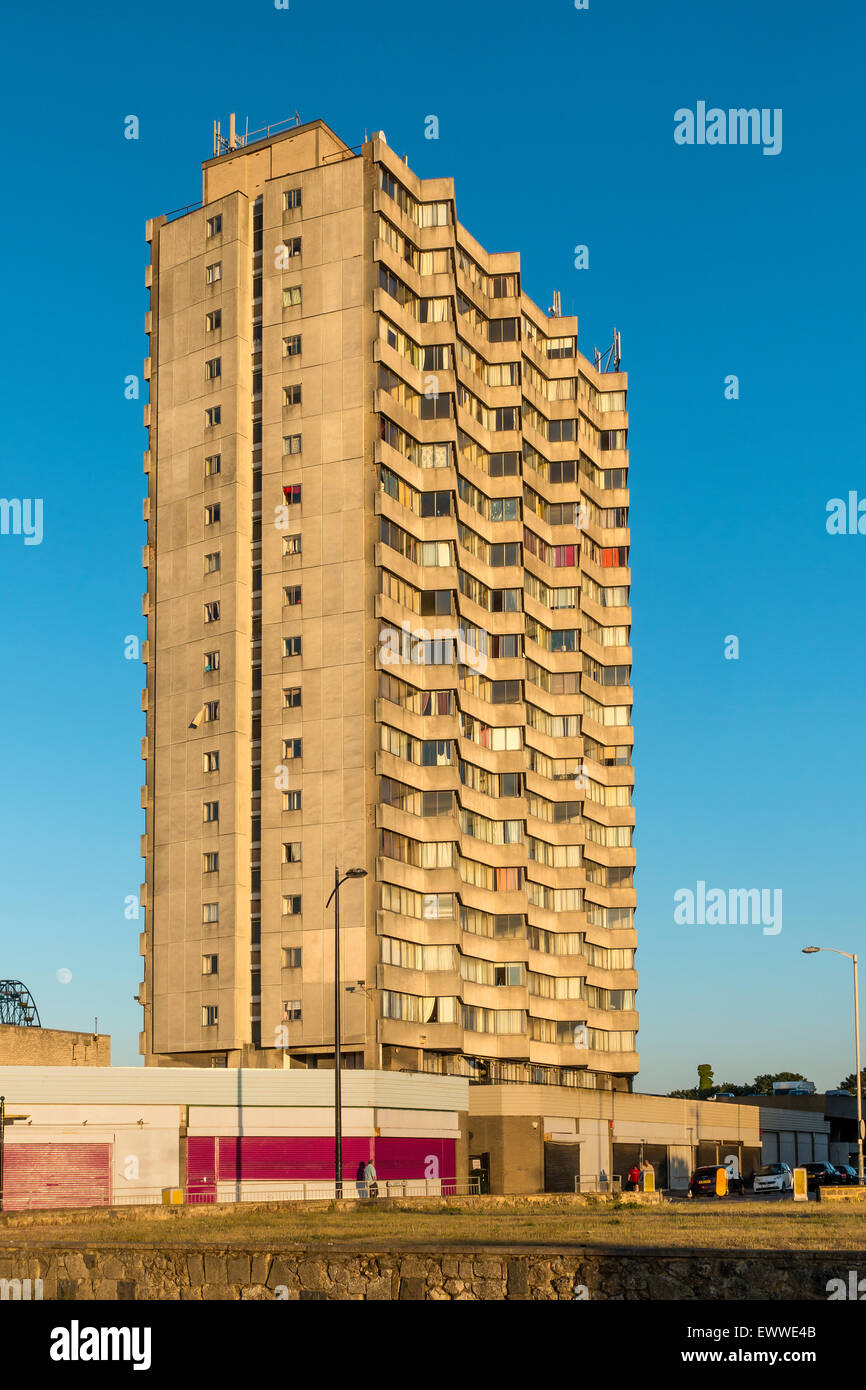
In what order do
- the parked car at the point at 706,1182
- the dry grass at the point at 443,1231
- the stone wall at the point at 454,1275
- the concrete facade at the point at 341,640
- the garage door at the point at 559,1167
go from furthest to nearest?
the garage door at the point at 559,1167 < the concrete facade at the point at 341,640 < the parked car at the point at 706,1182 < the dry grass at the point at 443,1231 < the stone wall at the point at 454,1275

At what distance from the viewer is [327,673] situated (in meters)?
91.9

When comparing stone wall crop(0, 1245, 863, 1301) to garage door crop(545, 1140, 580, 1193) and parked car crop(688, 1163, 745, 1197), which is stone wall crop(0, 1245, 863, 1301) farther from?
garage door crop(545, 1140, 580, 1193)

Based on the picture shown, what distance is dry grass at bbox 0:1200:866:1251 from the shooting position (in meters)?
20.1

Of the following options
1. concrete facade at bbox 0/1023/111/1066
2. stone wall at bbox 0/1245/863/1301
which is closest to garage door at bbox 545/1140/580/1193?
concrete facade at bbox 0/1023/111/1066

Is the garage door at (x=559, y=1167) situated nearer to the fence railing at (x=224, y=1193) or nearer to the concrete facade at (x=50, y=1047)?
the fence railing at (x=224, y=1193)

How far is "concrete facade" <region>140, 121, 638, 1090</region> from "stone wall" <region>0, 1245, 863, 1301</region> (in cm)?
6715

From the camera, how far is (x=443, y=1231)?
2398 cm

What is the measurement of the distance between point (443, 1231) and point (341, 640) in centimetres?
6901

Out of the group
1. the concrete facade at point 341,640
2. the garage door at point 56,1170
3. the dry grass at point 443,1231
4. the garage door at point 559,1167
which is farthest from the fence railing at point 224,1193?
the dry grass at point 443,1231

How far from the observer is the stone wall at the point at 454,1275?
1792cm

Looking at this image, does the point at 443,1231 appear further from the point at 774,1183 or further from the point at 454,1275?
the point at 774,1183

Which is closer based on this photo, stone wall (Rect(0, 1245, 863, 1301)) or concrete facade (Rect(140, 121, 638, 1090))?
stone wall (Rect(0, 1245, 863, 1301))

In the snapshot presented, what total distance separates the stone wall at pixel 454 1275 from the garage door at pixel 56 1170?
45.2 meters
